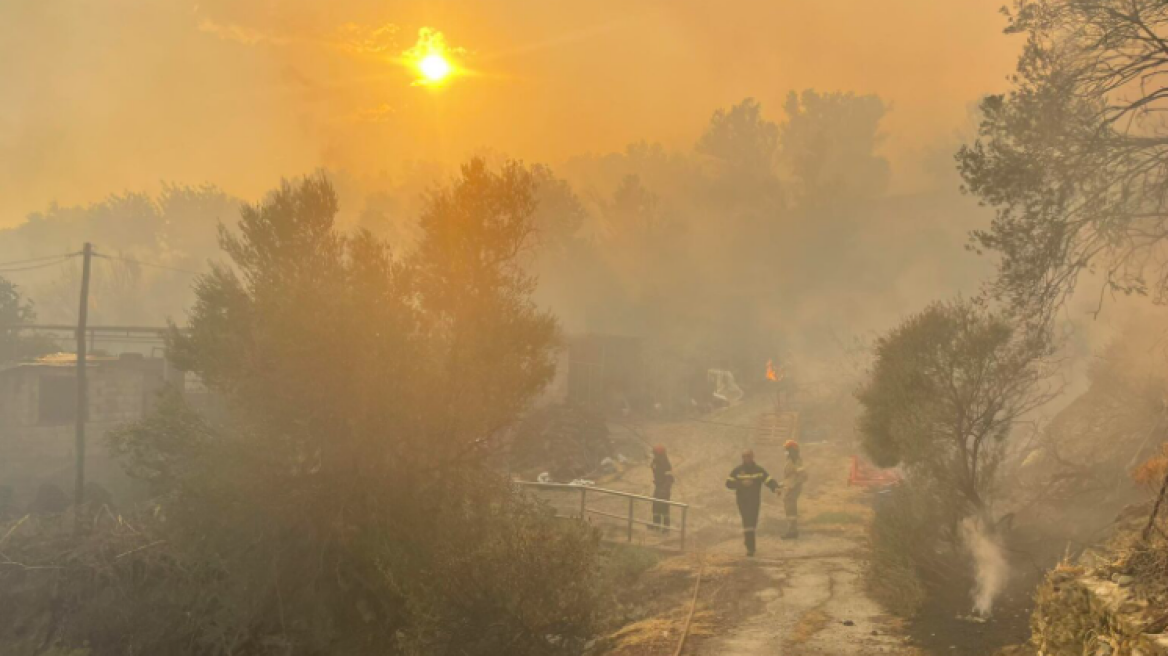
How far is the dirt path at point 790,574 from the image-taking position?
32.7 ft

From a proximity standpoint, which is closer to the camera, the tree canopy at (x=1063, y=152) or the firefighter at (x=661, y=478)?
the tree canopy at (x=1063, y=152)

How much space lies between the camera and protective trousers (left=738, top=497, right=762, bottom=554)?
626 inches

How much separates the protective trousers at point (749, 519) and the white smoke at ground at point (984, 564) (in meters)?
4.67

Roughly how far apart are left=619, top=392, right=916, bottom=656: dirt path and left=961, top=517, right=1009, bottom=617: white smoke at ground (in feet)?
3.46

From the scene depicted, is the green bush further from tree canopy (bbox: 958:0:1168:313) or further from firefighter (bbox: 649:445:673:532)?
firefighter (bbox: 649:445:673:532)

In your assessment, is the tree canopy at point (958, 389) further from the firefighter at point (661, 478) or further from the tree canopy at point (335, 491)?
the firefighter at point (661, 478)

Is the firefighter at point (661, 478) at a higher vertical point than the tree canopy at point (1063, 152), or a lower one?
lower

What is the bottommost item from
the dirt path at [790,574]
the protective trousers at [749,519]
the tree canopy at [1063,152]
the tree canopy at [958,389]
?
the dirt path at [790,574]

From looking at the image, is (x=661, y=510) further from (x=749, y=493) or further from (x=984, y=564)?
(x=984, y=564)

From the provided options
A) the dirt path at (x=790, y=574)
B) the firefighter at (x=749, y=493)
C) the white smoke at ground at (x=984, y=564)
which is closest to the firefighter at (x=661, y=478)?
the dirt path at (x=790, y=574)

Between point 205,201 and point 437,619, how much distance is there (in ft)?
346

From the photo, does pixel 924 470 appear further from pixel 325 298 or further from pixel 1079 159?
pixel 325 298

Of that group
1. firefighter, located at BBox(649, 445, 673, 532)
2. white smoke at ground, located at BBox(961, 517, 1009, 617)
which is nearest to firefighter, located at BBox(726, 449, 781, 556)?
firefighter, located at BBox(649, 445, 673, 532)

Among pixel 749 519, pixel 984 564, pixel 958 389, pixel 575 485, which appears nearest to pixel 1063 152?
pixel 958 389
